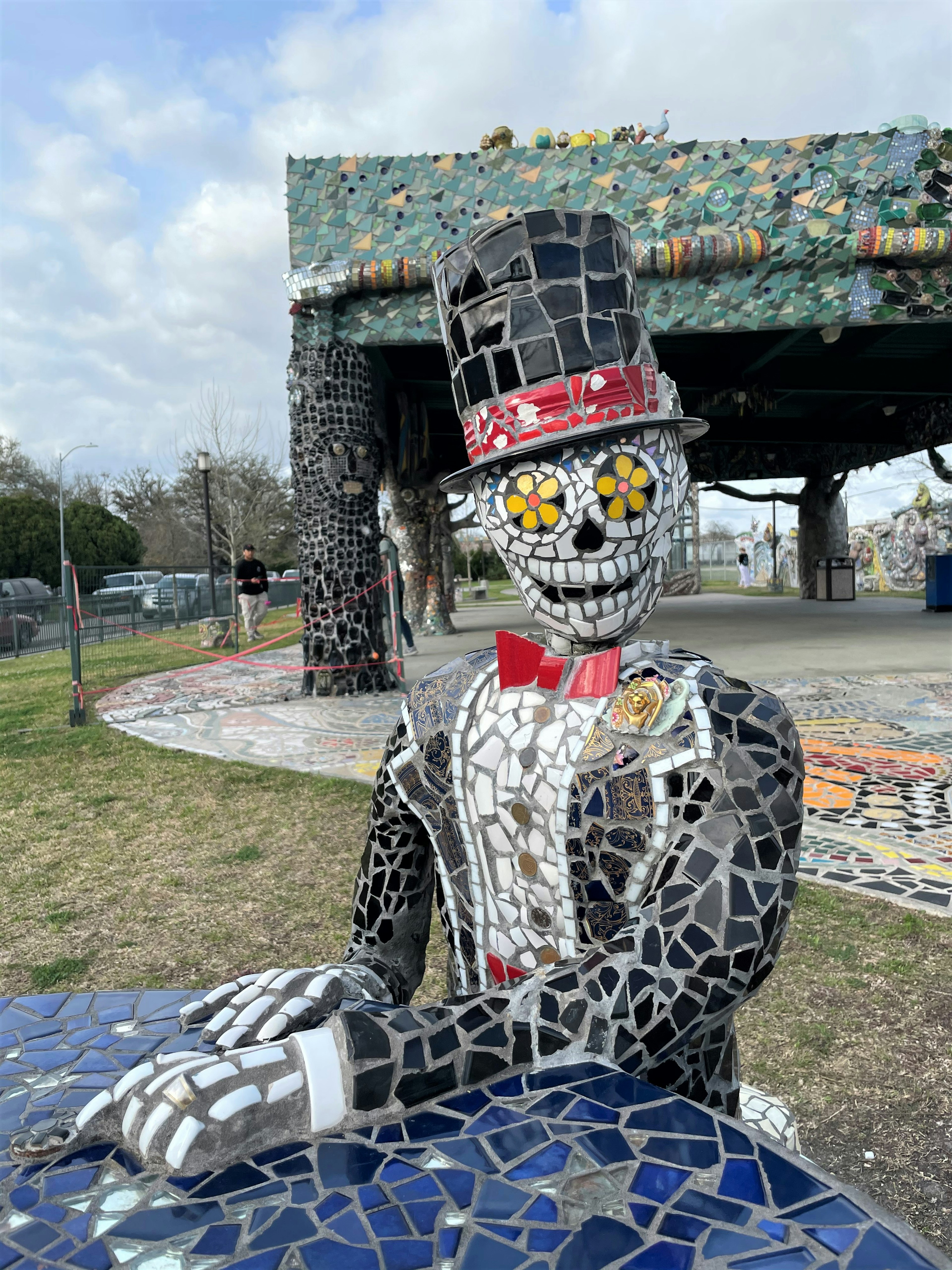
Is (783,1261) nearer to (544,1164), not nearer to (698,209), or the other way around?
(544,1164)

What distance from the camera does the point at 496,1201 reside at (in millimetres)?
823

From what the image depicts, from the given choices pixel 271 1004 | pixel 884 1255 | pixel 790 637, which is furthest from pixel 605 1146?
pixel 790 637

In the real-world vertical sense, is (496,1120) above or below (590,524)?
below

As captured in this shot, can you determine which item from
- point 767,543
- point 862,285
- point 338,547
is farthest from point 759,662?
point 767,543

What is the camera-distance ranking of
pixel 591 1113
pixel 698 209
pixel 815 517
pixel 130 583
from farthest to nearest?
pixel 130 583
pixel 815 517
pixel 698 209
pixel 591 1113

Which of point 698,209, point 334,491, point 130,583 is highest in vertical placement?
point 698,209

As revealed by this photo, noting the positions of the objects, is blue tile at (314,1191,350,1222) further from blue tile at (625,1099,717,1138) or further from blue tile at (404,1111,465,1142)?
blue tile at (625,1099,717,1138)

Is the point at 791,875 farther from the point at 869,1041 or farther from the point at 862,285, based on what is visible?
the point at 862,285

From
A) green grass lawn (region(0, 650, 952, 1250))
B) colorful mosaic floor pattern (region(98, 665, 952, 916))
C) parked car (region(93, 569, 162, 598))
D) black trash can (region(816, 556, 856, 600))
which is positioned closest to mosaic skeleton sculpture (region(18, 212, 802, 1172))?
green grass lawn (region(0, 650, 952, 1250))

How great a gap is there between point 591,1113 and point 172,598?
18.7m

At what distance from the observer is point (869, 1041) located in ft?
9.00

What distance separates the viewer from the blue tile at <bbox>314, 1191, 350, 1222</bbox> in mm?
825

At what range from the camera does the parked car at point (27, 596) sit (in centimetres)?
1639

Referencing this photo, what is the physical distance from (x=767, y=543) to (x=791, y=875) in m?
38.9
